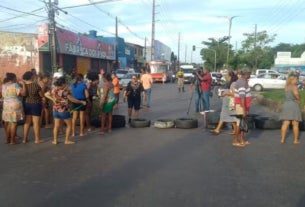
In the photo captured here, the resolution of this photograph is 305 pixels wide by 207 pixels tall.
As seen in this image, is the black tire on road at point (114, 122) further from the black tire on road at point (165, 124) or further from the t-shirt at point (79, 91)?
the t-shirt at point (79, 91)

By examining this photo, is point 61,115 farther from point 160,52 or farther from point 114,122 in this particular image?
point 160,52

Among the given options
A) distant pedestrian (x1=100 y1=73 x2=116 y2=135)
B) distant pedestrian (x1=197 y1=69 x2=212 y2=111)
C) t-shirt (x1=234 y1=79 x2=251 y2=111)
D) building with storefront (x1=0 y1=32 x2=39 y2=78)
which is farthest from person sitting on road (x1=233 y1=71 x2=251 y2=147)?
building with storefront (x1=0 y1=32 x2=39 y2=78)

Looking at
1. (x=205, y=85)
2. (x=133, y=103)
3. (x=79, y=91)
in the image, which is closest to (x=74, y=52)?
(x=205, y=85)

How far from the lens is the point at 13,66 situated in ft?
120

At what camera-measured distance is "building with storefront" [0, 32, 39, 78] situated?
3638 cm

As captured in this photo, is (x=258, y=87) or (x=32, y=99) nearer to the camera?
(x=32, y=99)

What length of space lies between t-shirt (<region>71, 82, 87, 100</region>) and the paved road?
43.6 inches

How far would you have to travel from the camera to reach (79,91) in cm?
1203

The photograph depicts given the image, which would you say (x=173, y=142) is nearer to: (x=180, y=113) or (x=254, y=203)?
(x=254, y=203)

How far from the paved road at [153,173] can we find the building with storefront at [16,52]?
26072 mm

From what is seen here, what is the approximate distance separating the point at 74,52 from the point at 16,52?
24.9 ft

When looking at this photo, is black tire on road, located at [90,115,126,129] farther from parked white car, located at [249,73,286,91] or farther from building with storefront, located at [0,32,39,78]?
parked white car, located at [249,73,286,91]

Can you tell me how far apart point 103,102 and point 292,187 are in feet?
22.1

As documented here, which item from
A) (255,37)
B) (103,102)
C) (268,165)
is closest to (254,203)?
(268,165)
